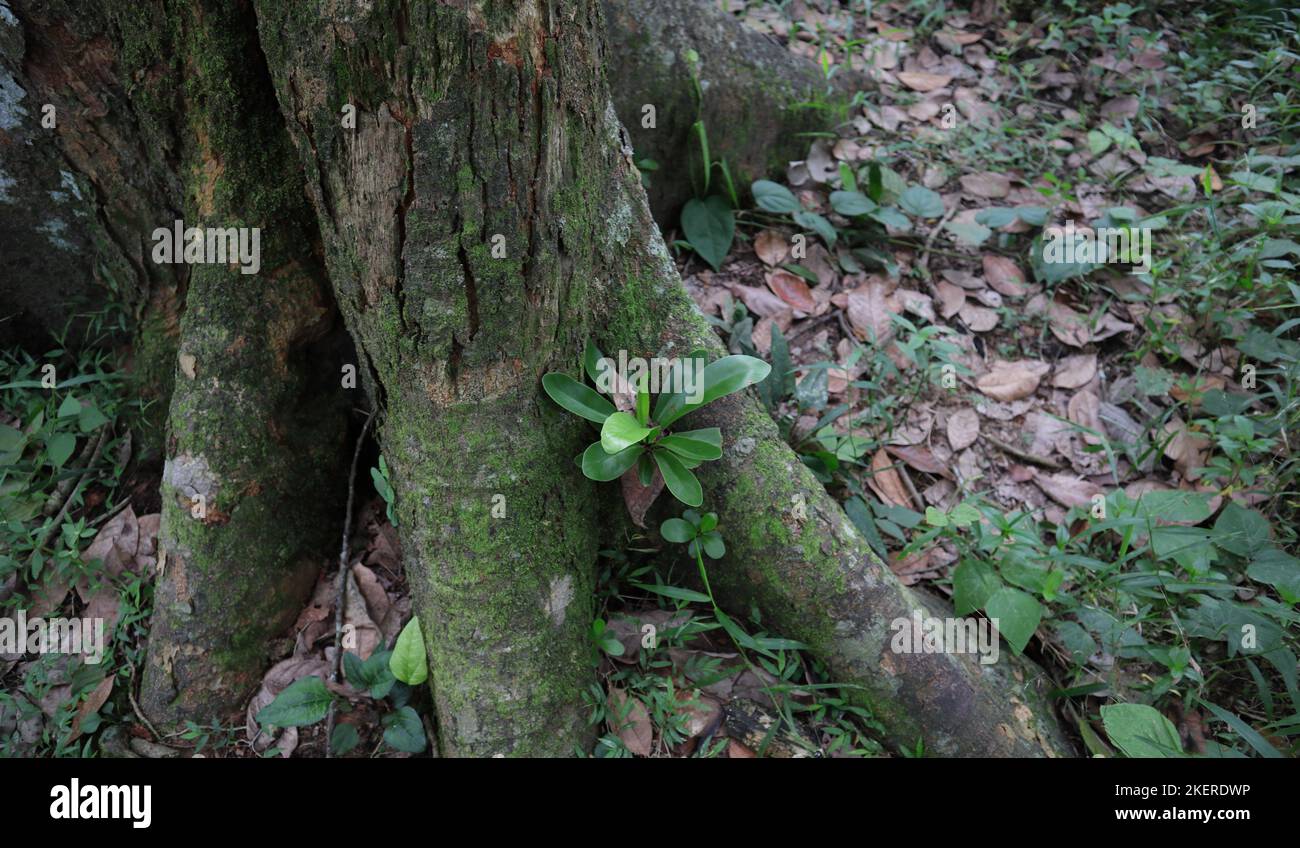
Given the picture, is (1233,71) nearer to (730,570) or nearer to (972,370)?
(972,370)

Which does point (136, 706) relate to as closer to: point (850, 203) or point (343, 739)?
point (343, 739)

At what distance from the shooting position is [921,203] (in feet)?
11.4

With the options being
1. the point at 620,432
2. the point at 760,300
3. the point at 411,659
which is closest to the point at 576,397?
the point at 620,432

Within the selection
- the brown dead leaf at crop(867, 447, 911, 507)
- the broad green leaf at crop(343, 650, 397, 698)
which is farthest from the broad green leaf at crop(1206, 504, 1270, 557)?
the broad green leaf at crop(343, 650, 397, 698)

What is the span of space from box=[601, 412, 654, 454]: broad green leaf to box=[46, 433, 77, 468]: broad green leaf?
2039 mm

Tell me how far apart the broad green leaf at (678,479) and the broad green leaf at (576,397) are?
0.20 metres

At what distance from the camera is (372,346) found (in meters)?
1.98

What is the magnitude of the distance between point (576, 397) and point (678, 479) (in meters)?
0.34

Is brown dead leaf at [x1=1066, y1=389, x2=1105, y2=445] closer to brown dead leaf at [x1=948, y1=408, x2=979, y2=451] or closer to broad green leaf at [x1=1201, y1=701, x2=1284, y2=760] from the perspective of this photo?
brown dead leaf at [x1=948, y1=408, x2=979, y2=451]

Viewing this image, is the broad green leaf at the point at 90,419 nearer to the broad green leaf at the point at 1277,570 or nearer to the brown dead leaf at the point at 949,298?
the brown dead leaf at the point at 949,298

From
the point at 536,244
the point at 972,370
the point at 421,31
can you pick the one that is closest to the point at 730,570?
the point at 536,244

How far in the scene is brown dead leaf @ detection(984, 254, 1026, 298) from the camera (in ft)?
Answer: 11.2

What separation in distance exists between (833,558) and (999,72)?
305 centimetres

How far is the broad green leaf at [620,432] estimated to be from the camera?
1.98 m
